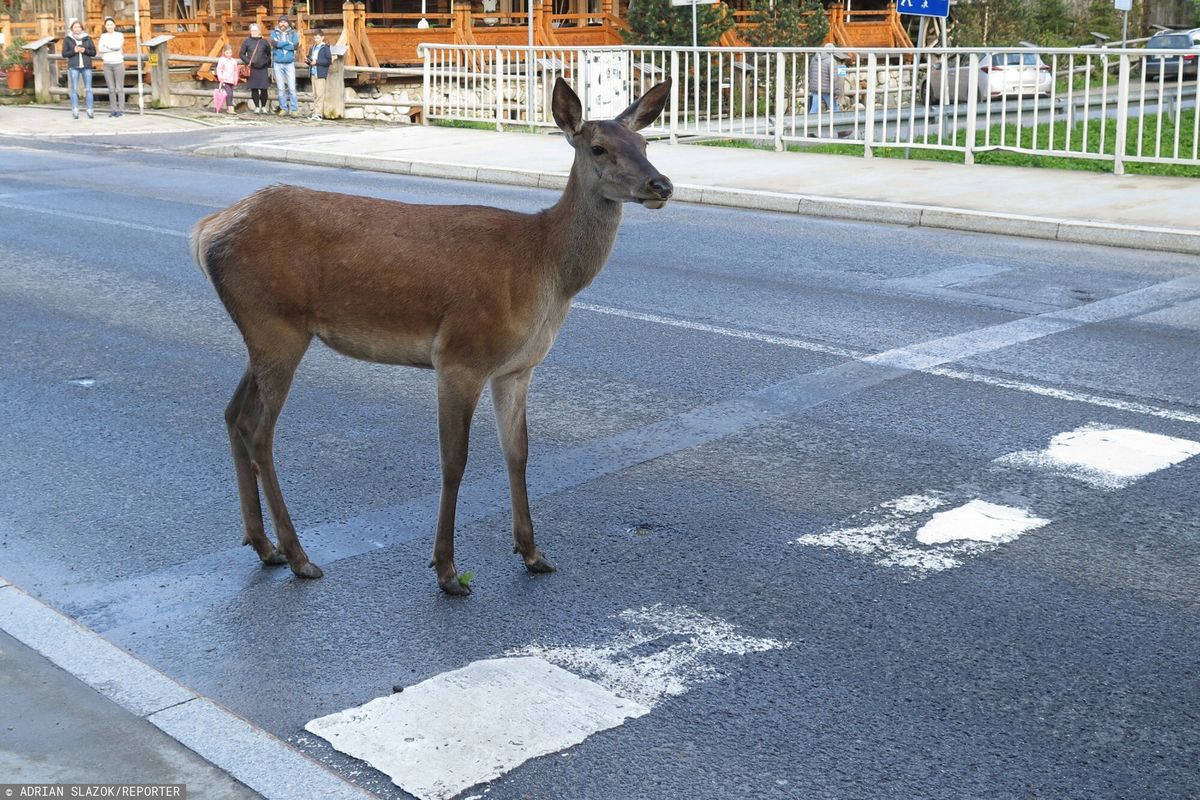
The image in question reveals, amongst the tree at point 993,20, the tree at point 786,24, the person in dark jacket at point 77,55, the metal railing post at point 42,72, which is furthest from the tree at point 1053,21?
the metal railing post at point 42,72

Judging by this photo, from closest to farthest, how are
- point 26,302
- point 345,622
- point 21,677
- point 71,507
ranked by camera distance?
point 21,677, point 345,622, point 71,507, point 26,302

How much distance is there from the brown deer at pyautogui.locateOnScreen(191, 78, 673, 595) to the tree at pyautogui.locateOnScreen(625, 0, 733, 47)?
99.4ft

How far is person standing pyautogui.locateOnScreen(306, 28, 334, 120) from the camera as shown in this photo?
98.5 feet

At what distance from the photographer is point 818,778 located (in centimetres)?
402

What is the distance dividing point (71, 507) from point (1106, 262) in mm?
9149

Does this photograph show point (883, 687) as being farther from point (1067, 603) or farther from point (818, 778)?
point (1067, 603)

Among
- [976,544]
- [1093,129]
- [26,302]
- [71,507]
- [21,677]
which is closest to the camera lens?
[21,677]

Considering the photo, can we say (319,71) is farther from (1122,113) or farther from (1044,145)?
(1122,113)

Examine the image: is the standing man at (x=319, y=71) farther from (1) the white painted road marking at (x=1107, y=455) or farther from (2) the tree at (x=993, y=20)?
(1) the white painted road marking at (x=1107, y=455)

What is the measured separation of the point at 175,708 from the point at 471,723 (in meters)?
0.92

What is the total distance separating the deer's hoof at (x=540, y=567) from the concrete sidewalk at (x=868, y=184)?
9.33 m

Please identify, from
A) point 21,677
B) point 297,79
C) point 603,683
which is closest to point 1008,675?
point 603,683

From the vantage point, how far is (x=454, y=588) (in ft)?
17.5

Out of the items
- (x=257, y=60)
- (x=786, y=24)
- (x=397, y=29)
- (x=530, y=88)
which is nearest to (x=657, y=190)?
(x=530, y=88)
